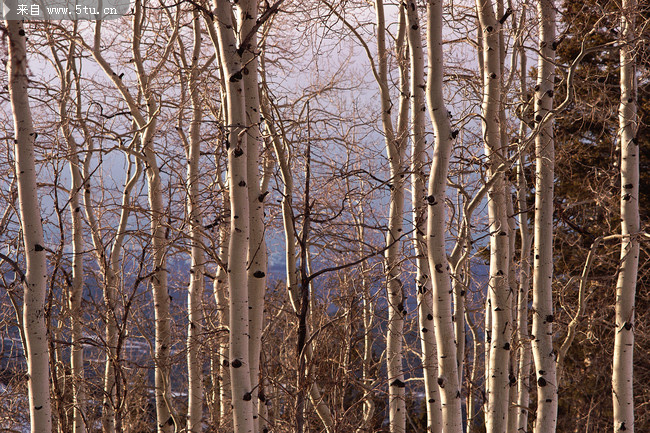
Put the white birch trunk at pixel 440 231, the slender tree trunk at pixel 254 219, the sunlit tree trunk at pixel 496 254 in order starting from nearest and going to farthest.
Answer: the slender tree trunk at pixel 254 219 → the white birch trunk at pixel 440 231 → the sunlit tree trunk at pixel 496 254

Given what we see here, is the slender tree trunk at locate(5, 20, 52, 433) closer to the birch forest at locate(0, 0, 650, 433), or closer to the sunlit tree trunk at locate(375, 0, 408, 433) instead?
the birch forest at locate(0, 0, 650, 433)

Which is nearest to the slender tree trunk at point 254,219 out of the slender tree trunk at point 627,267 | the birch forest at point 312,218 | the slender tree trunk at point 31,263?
the birch forest at point 312,218

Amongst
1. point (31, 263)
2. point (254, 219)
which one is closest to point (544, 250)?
point (254, 219)

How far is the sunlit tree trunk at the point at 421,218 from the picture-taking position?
16.3ft

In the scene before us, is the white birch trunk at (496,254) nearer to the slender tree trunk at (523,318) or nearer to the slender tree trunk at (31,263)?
the slender tree trunk at (523,318)

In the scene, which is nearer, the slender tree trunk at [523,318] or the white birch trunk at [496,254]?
the white birch trunk at [496,254]

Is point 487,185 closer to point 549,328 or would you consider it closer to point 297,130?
point 549,328

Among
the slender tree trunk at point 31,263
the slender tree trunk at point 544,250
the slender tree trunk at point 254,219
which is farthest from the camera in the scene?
the slender tree trunk at point 544,250

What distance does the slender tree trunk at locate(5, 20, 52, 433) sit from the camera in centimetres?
373

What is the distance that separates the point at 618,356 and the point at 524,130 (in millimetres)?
3231

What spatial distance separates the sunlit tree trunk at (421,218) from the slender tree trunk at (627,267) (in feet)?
9.27

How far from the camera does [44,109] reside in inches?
373

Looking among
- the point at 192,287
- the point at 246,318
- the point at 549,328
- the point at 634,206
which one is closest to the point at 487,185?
the point at 549,328

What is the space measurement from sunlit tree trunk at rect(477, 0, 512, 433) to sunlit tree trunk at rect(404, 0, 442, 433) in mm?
655
